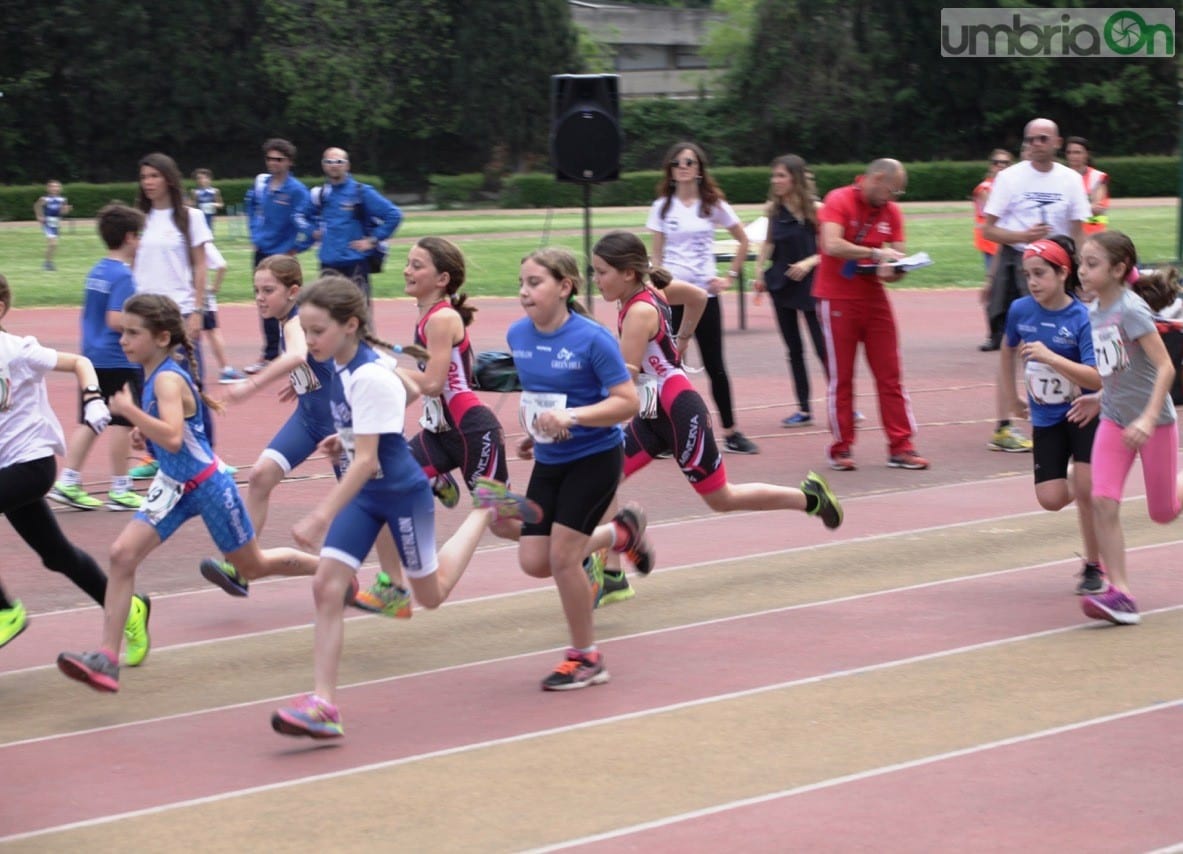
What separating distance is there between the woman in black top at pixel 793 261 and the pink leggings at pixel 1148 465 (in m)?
5.10

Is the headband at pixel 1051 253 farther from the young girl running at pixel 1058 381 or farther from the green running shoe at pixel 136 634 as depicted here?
the green running shoe at pixel 136 634

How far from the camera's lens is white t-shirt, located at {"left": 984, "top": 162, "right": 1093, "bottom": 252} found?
11.6 meters

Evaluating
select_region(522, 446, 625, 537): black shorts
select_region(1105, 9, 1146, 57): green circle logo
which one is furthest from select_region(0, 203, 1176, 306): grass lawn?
select_region(1105, 9, 1146, 57): green circle logo

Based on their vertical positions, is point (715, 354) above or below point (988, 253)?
below

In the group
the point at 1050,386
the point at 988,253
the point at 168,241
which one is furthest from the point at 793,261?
the point at 1050,386

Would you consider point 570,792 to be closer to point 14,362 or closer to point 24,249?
point 14,362

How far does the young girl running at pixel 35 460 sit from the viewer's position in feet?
21.5

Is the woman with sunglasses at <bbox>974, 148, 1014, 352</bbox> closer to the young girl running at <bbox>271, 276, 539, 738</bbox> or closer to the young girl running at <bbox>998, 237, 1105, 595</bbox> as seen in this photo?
the young girl running at <bbox>998, 237, 1105, 595</bbox>

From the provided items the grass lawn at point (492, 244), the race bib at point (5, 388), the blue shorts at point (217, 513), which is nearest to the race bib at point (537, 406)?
the blue shorts at point (217, 513)

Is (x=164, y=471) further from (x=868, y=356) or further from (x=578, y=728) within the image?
(x=868, y=356)

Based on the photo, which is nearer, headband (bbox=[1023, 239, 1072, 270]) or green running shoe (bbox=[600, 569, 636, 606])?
headband (bbox=[1023, 239, 1072, 270])

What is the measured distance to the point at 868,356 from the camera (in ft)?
36.7

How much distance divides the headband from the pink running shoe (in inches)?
58.6

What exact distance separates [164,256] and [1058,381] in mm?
6706
